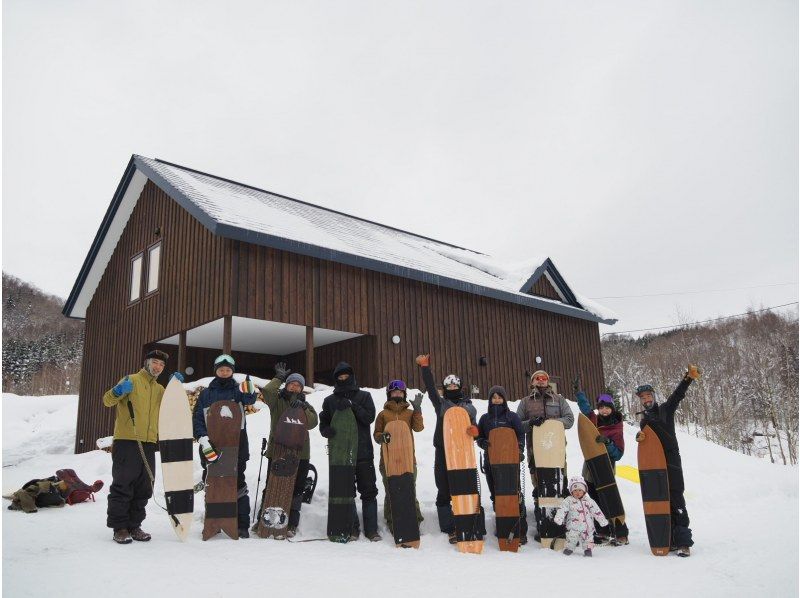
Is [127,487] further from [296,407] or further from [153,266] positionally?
[153,266]

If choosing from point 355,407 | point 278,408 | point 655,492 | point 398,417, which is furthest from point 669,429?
point 278,408

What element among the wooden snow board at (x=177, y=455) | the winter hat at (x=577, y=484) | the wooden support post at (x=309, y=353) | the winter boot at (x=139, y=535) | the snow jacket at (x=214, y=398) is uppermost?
the wooden support post at (x=309, y=353)

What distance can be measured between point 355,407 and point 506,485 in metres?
1.74

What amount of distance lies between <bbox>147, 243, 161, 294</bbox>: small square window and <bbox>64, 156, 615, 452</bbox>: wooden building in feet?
0.18

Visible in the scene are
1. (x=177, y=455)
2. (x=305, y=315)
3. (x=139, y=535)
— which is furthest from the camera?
(x=305, y=315)

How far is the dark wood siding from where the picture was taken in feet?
35.7

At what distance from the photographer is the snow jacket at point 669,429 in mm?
5508

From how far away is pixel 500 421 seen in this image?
19.4ft

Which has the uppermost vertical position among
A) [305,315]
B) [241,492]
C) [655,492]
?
[305,315]

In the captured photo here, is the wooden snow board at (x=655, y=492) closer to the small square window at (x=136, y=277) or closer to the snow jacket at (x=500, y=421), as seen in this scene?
the snow jacket at (x=500, y=421)

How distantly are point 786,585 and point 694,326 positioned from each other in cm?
4969

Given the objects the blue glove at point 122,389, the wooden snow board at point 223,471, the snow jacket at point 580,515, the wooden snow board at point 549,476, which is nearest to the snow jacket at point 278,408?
the wooden snow board at point 223,471

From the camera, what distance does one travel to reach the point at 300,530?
5586 millimetres

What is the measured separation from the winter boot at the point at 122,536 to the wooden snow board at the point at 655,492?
472 cm
